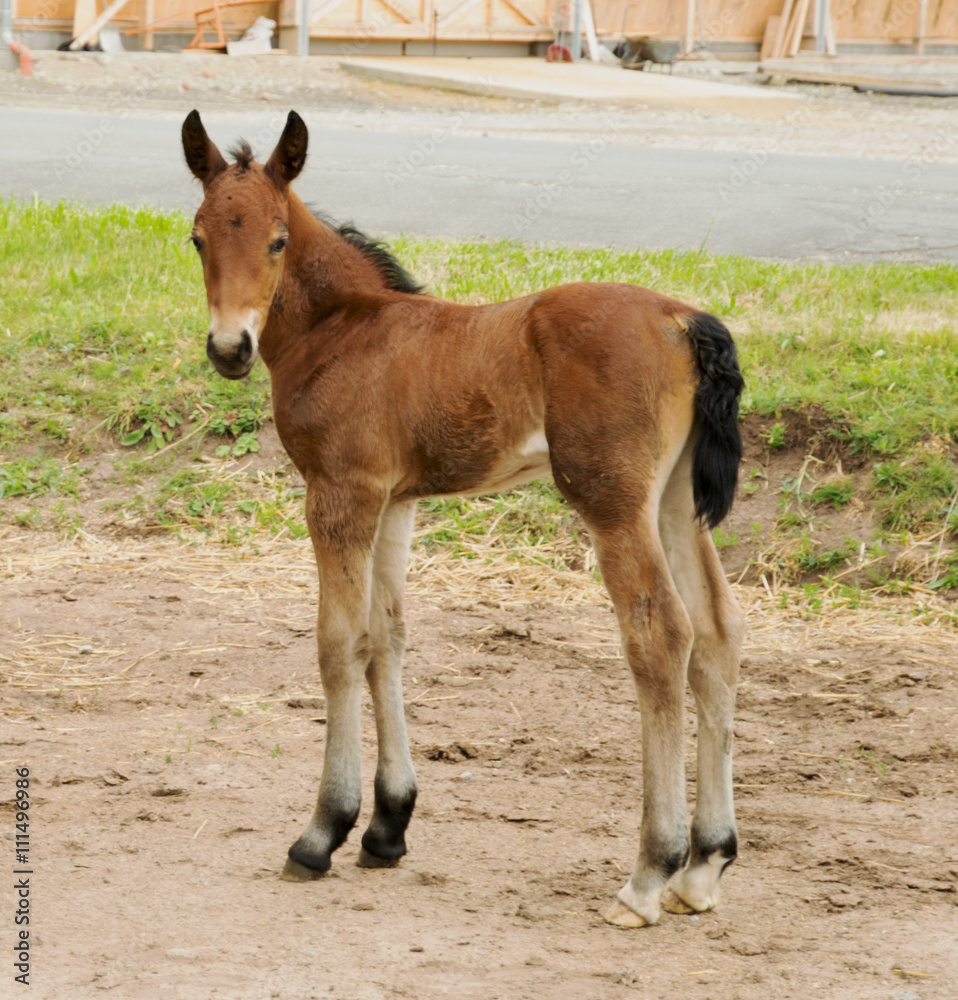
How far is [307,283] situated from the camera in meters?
4.00

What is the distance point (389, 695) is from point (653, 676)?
98 centimetres

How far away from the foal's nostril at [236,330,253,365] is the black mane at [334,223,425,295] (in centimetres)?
77

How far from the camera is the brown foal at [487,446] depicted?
345cm

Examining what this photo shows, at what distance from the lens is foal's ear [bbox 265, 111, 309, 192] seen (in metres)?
3.71

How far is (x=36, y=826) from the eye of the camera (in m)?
3.98

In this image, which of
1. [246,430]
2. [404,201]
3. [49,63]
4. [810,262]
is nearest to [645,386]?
[246,430]

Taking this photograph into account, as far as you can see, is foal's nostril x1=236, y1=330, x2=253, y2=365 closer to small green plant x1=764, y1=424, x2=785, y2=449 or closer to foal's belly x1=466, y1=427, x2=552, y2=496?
foal's belly x1=466, y1=427, x2=552, y2=496

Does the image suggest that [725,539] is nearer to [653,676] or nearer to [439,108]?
[653,676]

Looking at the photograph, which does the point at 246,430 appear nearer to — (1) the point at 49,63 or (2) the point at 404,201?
(2) the point at 404,201

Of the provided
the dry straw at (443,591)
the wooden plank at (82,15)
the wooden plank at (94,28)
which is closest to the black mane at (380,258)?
the dry straw at (443,591)

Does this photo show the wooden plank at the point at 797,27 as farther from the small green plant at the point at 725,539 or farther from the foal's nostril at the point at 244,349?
the foal's nostril at the point at 244,349

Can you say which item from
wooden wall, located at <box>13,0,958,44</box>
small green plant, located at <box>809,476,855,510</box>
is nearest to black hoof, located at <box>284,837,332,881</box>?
small green plant, located at <box>809,476,855,510</box>

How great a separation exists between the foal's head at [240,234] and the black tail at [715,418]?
127 centimetres

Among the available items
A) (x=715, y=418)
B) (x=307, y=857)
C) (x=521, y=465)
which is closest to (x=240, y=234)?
(x=521, y=465)
